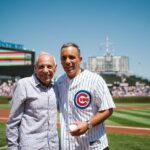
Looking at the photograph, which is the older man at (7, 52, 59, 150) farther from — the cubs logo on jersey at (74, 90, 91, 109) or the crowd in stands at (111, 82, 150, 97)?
the crowd in stands at (111, 82, 150, 97)

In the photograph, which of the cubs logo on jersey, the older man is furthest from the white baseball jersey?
the older man

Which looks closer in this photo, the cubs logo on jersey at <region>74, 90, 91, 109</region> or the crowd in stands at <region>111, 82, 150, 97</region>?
the cubs logo on jersey at <region>74, 90, 91, 109</region>

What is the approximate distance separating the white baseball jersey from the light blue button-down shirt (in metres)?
0.16

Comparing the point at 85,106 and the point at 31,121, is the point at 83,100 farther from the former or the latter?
the point at 31,121

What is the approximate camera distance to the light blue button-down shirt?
2.96 metres

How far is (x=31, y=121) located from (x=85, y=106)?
1.89 ft

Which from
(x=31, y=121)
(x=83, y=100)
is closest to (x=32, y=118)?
(x=31, y=121)

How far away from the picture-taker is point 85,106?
2.89m

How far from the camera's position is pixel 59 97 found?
3.16 metres

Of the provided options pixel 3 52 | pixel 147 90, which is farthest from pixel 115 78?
pixel 3 52

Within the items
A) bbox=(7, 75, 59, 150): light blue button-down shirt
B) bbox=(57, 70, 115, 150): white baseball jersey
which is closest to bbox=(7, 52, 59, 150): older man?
bbox=(7, 75, 59, 150): light blue button-down shirt

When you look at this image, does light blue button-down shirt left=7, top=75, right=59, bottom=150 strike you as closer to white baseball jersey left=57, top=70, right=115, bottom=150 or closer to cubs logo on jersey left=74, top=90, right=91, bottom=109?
white baseball jersey left=57, top=70, right=115, bottom=150

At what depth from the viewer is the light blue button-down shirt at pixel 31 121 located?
2.96 m

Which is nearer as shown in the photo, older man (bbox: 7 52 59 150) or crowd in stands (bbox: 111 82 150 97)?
older man (bbox: 7 52 59 150)
